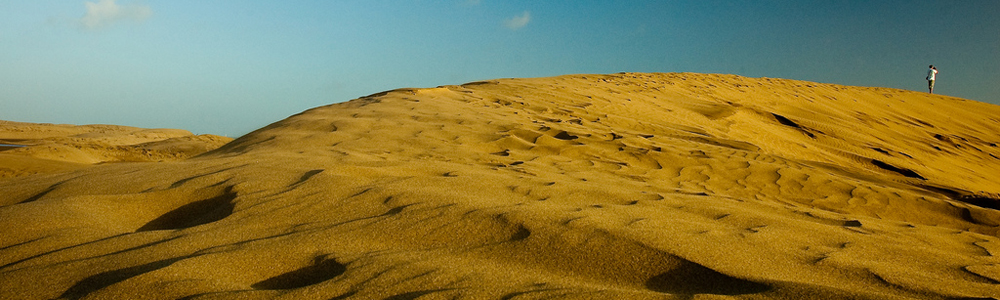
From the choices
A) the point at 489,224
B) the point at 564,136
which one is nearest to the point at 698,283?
the point at 489,224

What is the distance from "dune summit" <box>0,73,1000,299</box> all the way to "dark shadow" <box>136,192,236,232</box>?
0.01 m

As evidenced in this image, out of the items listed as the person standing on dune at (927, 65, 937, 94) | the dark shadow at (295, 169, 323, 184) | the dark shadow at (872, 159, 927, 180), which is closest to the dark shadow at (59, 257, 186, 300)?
the dark shadow at (295, 169, 323, 184)

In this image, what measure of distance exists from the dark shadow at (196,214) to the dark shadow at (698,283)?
1.88 m

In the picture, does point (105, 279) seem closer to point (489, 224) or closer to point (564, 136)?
point (489, 224)

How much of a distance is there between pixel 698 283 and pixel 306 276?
4.06 feet

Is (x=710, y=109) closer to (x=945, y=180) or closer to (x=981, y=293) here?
(x=945, y=180)

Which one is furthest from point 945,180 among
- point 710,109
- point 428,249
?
point 428,249

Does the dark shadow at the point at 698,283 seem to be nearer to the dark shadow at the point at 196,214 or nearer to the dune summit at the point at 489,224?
the dune summit at the point at 489,224

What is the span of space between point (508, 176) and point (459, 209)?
38.2 inches

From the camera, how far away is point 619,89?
10.2 metres

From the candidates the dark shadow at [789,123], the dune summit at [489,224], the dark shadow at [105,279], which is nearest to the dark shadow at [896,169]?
the dune summit at [489,224]

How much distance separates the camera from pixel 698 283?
5.88 feet

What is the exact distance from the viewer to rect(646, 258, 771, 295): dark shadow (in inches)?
67.4

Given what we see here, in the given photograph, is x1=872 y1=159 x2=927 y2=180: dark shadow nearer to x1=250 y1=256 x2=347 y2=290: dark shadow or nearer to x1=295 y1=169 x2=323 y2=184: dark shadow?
x1=295 y1=169 x2=323 y2=184: dark shadow
